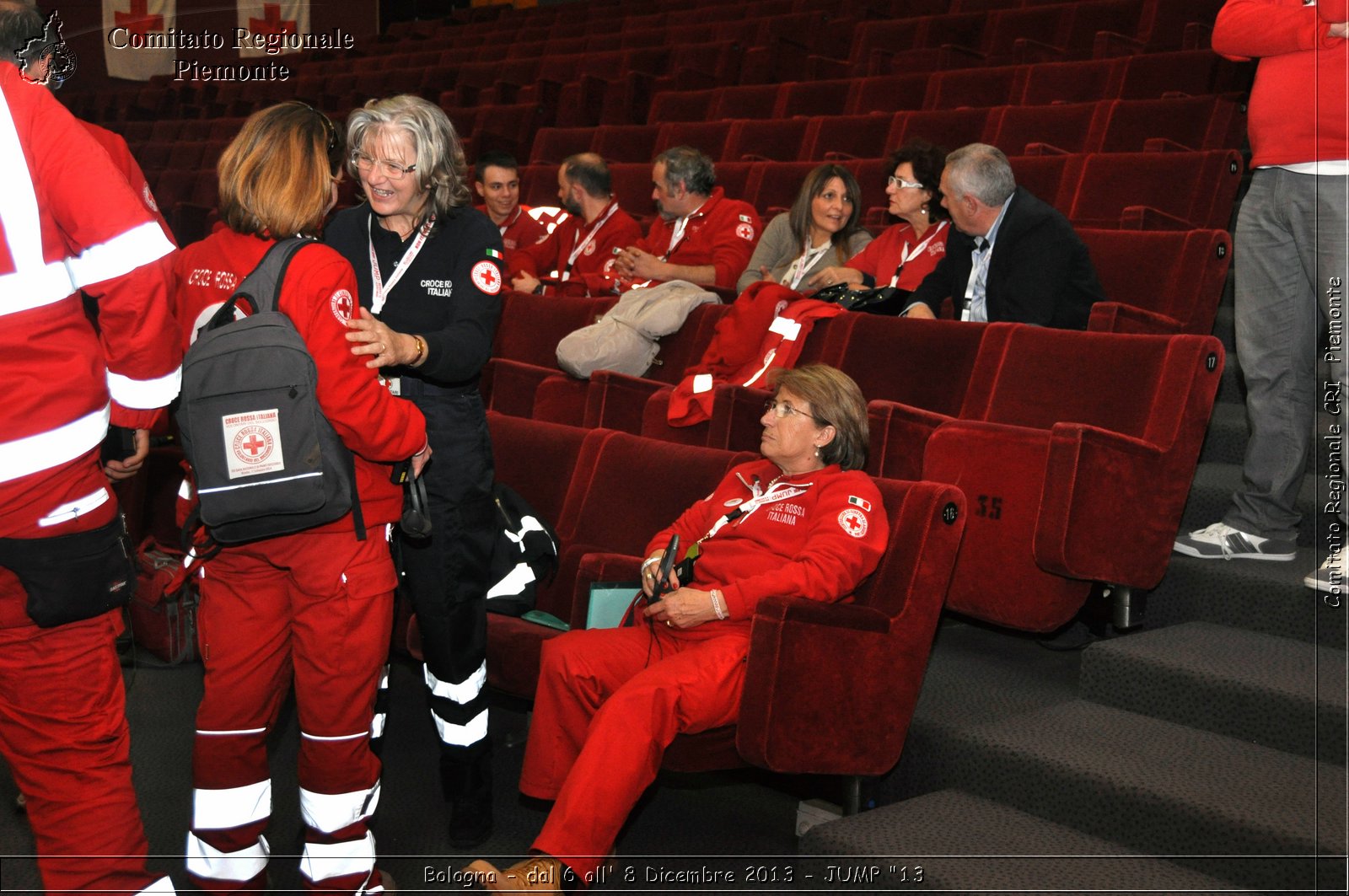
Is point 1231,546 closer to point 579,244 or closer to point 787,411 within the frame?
point 787,411

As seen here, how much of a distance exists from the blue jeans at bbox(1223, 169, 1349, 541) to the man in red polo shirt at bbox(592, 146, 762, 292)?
173 cm

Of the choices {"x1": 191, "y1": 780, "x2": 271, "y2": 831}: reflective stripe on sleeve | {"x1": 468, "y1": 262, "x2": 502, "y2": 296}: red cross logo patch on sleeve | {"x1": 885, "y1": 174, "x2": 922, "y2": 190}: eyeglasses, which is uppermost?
{"x1": 885, "y1": 174, "x2": 922, "y2": 190}: eyeglasses

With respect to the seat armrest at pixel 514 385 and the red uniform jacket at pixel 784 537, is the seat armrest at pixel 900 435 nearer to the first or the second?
the red uniform jacket at pixel 784 537

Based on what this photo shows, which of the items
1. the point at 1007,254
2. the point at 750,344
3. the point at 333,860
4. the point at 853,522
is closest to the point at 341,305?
the point at 333,860

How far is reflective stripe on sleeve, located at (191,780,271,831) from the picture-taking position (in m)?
1.55

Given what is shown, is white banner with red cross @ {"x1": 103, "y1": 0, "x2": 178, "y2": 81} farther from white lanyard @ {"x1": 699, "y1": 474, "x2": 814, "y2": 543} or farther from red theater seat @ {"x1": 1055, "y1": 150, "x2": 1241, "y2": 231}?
white lanyard @ {"x1": 699, "y1": 474, "x2": 814, "y2": 543}

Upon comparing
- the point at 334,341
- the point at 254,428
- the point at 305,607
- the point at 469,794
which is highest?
the point at 334,341

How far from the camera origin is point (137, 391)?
4.51 ft

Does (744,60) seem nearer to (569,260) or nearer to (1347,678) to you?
(569,260)

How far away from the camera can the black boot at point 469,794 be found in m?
1.93

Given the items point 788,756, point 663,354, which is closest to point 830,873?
point 788,756

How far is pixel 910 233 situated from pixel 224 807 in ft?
7.64

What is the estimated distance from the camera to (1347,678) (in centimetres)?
178

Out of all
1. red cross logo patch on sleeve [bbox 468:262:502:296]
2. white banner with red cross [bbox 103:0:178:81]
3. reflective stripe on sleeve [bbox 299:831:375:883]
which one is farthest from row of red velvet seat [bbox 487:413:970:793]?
white banner with red cross [bbox 103:0:178:81]
